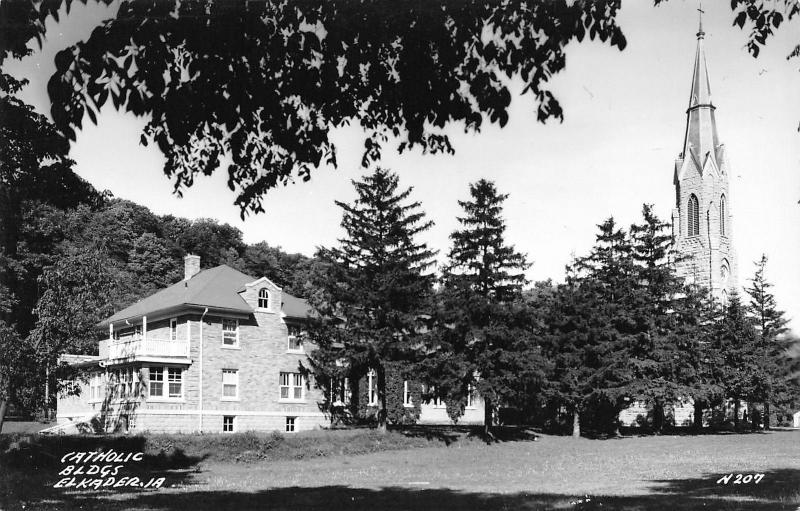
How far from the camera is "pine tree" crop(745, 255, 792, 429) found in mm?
56125

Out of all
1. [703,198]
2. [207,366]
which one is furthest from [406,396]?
[703,198]

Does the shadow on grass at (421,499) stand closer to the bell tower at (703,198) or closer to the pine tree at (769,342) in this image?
the pine tree at (769,342)

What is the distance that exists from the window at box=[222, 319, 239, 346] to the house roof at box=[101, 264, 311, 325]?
0.82 m

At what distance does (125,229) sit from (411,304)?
48.4 meters

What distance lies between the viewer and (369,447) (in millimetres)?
35188

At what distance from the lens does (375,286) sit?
40906mm

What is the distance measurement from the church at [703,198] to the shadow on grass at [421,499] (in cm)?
7731

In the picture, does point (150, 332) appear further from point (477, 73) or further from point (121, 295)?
point (477, 73)

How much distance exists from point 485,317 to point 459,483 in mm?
21753

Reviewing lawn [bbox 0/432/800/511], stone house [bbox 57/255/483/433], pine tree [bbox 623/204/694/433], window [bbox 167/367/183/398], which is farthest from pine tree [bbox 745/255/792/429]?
window [bbox 167/367/183/398]

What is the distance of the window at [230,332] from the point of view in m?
41.3

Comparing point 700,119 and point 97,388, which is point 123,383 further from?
point 700,119

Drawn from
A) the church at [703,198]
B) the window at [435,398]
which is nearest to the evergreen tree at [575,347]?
the window at [435,398]

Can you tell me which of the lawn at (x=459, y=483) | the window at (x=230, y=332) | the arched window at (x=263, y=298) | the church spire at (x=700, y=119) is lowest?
the lawn at (x=459, y=483)
